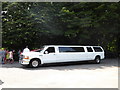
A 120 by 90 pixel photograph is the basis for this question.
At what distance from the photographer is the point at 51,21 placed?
15141 mm

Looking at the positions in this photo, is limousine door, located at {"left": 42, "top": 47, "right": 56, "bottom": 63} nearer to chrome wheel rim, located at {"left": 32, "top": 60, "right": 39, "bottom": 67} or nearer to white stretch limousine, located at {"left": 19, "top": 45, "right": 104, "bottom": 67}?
white stretch limousine, located at {"left": 19, "top": 45, "right": 104, "bottom": 67}

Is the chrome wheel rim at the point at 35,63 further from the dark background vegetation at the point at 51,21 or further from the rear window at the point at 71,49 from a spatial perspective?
the dark background vegetation at the point at 51,21

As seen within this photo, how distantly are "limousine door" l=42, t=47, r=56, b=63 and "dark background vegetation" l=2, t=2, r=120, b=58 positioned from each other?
11.1ft

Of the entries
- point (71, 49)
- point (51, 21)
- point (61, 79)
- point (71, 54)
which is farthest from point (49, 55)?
point (51, 21)

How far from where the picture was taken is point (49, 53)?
457 inches

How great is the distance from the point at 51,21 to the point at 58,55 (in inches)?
188

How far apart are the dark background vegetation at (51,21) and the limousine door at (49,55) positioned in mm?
3392

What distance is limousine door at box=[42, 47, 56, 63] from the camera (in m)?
11.4

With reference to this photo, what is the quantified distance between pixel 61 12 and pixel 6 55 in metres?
7.12

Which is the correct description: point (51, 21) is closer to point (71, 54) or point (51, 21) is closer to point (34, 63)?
point (71, 54)

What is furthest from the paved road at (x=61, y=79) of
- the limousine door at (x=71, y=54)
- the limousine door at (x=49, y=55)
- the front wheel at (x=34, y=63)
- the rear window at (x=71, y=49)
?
the rear window at (x=71, y=49)

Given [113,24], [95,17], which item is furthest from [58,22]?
[113,24]

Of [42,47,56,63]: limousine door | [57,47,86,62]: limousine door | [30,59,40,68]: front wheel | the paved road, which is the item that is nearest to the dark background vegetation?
[57,47,86,62]: limousine door

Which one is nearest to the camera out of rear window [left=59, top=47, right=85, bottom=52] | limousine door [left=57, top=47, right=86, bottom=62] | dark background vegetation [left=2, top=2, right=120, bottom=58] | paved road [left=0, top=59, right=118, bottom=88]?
paved road [left=0, top=59, right=118, bottom=88]
